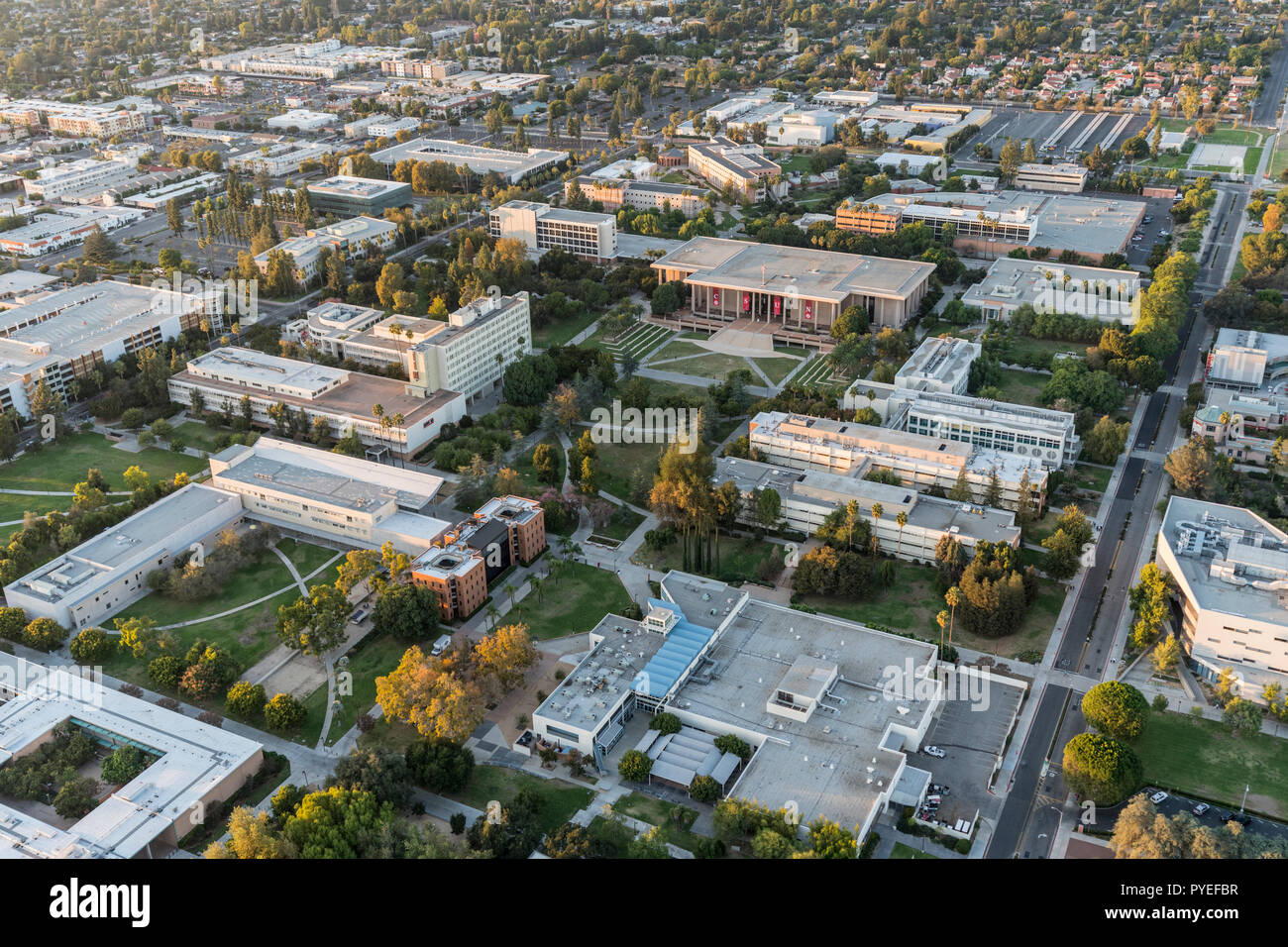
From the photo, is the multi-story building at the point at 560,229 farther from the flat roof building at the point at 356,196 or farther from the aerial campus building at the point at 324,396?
the aerial campus building at the point at 324,396

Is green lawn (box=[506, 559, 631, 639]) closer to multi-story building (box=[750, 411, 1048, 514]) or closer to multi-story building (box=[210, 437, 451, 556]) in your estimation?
multi-story building (box=[210, 437, 451, 556])

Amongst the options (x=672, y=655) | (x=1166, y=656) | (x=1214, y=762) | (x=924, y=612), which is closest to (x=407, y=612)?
(x=672, y=655)

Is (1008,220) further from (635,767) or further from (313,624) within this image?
(313,624)

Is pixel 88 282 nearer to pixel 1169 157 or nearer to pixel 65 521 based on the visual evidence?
pixel 65 521

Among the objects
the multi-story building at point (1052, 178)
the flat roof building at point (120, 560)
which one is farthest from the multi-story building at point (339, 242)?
the multi-story building at point (1052, 178)

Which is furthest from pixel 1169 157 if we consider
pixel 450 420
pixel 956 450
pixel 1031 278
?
pixel 450 420

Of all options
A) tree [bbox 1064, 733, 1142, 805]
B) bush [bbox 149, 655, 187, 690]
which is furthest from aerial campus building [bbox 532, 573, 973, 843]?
bush [bbox 149, 655, 187, 690]
